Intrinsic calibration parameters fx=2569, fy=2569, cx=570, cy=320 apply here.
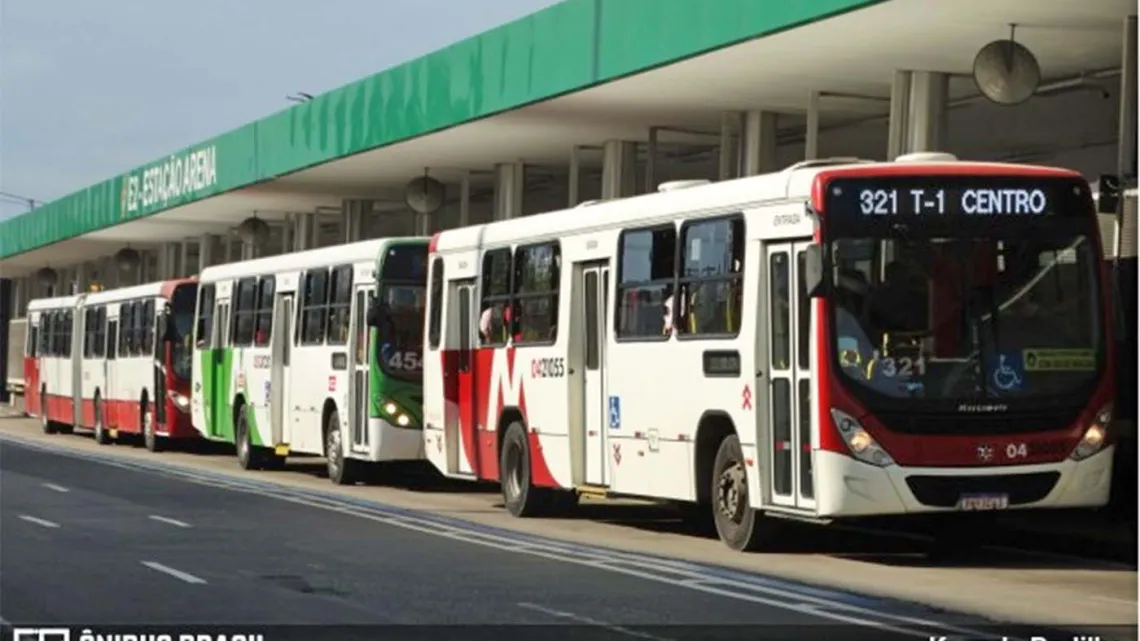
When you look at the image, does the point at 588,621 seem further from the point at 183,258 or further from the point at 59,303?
the point at 183,258

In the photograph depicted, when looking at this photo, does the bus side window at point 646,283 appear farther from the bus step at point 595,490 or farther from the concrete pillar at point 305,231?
the concrete pillar at point 305,231

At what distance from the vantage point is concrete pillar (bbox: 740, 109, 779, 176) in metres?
32.5

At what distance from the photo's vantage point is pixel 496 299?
26.0 meters

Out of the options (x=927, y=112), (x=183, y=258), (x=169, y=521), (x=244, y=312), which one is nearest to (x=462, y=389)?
(x=169, y=521)

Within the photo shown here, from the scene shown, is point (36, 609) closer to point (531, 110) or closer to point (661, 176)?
point (531, 110)

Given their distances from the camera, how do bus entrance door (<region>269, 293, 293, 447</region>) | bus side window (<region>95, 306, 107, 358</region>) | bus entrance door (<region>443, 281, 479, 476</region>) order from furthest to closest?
bus side window (<region>95, 306, 107, 358</region>), bus entrance door (<region>269, 293, 293, 447</region>), bus entrance door (<region>443, 281, 479, 476</region>)

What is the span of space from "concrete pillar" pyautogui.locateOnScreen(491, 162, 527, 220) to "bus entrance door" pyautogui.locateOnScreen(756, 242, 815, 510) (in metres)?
21.5

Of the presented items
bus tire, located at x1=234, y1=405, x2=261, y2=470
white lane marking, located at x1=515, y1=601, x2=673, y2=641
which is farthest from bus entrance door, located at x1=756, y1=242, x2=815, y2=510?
bus tire, located at x1=234, y1=405, x2=261, y2=470

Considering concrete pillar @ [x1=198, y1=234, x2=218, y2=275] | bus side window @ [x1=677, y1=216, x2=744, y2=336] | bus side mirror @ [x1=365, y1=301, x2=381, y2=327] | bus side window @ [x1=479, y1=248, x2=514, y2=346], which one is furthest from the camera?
concrete pillar @ [x1=198, y1=234, x2=218, y2=275]

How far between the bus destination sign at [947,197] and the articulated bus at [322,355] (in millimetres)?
12666

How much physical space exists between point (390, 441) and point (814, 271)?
1284 cm

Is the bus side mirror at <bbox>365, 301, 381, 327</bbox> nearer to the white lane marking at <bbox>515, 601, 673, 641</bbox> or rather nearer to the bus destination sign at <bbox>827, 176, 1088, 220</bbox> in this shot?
the bus destination sign at <bbox>827, 176, 1088, 220</bbox>

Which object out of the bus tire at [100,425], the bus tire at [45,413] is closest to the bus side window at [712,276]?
the bus tire at [100,425]

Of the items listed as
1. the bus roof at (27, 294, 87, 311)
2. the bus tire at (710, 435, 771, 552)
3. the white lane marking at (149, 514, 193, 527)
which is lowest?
the white lane marking at (149, 514, 193, 527)
